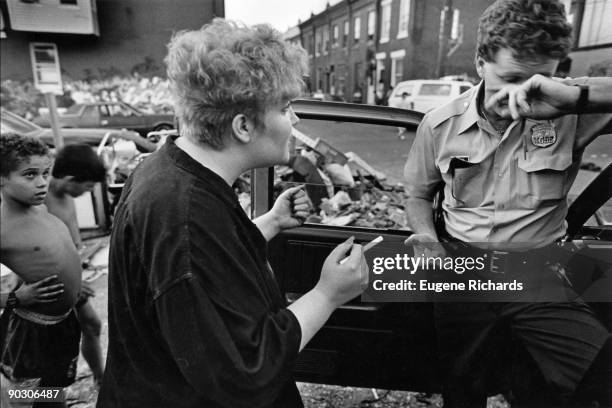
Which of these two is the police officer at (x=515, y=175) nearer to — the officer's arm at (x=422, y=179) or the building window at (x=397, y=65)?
the officer's arm at (x=422, y=179)

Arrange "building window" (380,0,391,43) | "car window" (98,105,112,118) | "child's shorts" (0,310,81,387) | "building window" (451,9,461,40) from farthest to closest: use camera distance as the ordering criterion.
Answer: "car window" (98,105,112,118) → "building window" (380,0,391,43) → "child's shorts" (0,310,81,387) → "building window" (451,9,461,40)

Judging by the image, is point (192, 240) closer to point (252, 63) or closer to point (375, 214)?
point (252, 63)

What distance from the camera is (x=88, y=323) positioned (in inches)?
82.1

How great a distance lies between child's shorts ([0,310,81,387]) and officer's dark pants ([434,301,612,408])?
1.56 meters

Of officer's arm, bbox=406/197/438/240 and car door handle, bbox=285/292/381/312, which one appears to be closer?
officer's arm, bbox=406/197/438/240

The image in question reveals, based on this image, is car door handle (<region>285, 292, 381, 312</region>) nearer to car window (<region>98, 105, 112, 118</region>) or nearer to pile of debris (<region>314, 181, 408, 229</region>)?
pile of debris (<region>314, 181, 408, 229</region>)

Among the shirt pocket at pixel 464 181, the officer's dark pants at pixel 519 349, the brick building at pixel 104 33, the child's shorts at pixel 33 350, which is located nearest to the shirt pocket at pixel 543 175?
the shirt pocket at pixel 464 181

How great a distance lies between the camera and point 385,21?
192 centimetres

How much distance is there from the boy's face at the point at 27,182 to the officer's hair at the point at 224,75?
1.09 meters

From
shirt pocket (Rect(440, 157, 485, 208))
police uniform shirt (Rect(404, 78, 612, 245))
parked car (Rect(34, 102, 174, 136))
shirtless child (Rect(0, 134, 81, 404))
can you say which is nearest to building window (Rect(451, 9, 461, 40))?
police uniform shirt (Rect(404, 78, 612, 245))

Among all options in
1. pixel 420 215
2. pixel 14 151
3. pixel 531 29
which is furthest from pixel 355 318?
pixel 14 151

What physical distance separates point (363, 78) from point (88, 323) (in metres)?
1.91

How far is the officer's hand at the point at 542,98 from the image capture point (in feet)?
3.35

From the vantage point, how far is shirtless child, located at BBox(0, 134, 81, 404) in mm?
1632
